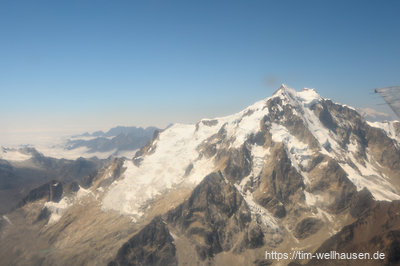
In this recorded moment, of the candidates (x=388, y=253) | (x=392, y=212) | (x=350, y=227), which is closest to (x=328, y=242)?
(x=350, y=227)

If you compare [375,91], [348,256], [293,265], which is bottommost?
[293,265]

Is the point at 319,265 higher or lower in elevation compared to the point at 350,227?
lower

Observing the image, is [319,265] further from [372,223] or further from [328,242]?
[372,223]

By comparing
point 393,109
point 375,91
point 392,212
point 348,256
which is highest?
point 375,91

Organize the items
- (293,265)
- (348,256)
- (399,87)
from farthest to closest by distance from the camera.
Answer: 1. (293,265)
2. (348,256)
3. (399,87)

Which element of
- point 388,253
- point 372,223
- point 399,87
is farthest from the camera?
point 372,223

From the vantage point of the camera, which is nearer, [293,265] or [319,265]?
[319,265]

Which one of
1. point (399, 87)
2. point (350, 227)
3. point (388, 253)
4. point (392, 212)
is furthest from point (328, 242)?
point (399, 87)

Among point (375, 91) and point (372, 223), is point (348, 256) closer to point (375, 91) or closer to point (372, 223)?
point (372, 223)

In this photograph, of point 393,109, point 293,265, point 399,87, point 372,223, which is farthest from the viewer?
point 372,223
